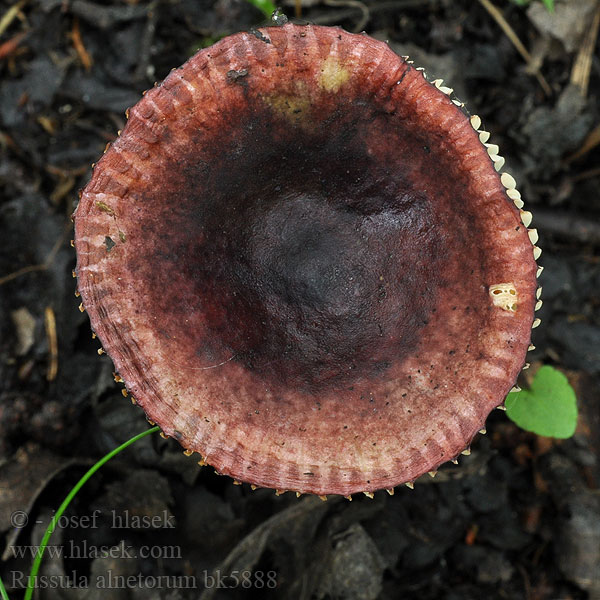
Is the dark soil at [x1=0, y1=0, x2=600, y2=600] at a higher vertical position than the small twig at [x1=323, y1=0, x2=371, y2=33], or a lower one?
lower

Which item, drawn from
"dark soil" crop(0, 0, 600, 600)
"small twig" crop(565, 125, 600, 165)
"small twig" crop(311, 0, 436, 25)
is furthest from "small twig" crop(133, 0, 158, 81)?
"small twig" crop(565, 125, 600, 165)

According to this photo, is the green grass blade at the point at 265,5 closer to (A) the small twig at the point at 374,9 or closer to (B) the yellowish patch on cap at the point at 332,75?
(A) the small twig at the point at 374,9

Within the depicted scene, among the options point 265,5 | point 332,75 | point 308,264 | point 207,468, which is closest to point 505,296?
point 308,264

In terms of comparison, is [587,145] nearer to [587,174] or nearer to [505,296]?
[587,174]

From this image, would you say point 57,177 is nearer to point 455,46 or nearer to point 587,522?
point 455,46

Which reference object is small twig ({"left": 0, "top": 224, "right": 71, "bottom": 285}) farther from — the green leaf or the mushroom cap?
the green leaf

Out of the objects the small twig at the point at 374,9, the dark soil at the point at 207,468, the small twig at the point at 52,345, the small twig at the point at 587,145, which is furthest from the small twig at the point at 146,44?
the small twig at the point at 587,145
